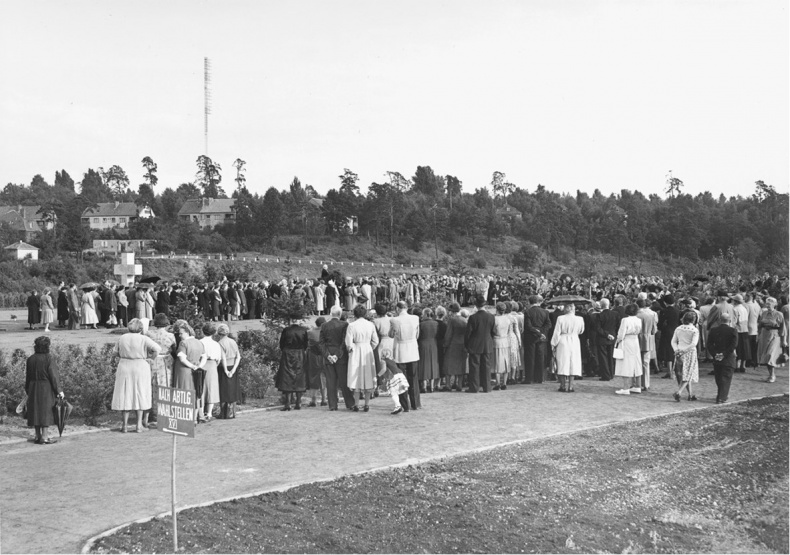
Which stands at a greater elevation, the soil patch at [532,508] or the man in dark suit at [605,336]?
the man in dark suit at [605,336]

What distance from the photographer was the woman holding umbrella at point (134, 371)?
1088 centimetres

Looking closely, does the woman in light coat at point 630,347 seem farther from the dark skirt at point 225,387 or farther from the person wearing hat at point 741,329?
the dark skirt at point 225,387

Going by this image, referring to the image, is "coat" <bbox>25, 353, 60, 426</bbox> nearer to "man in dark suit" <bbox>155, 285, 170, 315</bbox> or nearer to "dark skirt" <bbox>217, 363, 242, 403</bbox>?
"dark skirt" <bbox>217, 363, 242, 403</bbox>

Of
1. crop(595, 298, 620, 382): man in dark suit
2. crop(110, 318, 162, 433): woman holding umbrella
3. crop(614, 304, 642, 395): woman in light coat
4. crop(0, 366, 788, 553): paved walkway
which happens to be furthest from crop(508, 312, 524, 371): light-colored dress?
crop(110, 318, 162, 433): woman holding umbrella

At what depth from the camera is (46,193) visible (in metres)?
153

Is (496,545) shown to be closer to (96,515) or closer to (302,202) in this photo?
(96,515)

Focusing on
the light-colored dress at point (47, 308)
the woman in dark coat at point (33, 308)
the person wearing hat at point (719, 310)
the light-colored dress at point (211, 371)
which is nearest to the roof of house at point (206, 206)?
the woman in dark coat at point (33, 308)

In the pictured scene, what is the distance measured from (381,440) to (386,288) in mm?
26333

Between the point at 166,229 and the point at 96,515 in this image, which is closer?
the point at 96,515

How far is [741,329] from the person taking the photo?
16703mm

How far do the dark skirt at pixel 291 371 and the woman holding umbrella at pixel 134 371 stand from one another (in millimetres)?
2295

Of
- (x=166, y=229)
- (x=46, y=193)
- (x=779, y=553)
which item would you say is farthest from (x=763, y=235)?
(x=46, y=193)

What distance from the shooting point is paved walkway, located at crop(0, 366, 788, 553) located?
7496 millimetres

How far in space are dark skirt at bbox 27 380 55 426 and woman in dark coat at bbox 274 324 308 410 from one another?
371cm
